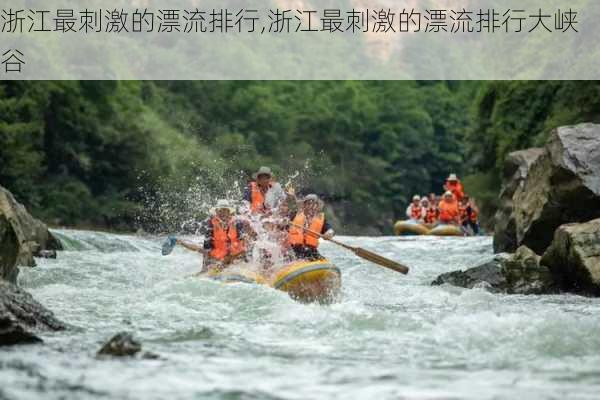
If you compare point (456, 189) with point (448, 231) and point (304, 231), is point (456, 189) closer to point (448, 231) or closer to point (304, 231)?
point (448, 231)

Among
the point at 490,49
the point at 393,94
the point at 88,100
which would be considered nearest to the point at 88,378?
the point at 490,49

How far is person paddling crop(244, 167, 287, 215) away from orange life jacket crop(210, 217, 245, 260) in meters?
1.04

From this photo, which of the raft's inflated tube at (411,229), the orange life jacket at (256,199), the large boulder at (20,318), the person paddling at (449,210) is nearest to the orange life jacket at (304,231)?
the orange life jacket at (256,199)

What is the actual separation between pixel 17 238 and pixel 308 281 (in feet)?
10.2

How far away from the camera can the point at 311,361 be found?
7512 millimetres

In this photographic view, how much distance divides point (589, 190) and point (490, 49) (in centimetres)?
2041

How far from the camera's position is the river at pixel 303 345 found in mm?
6547

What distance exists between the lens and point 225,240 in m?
12.5

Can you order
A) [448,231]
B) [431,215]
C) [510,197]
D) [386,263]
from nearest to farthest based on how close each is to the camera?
[386,263], [510,197], [448,231], [431,215]

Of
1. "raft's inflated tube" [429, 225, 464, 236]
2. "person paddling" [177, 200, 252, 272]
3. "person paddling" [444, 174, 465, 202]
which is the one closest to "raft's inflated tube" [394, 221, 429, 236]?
"raft's inflated tube" [429, 225, 464, 236]

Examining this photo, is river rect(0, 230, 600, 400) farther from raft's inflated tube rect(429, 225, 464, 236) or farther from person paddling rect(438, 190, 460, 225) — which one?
person paddling rect(438, 190, 460, 225)

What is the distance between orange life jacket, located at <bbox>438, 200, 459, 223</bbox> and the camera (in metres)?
27.2

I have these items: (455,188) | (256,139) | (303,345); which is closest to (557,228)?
(303,345)

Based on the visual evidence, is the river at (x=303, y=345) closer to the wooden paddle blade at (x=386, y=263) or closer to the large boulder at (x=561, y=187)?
the wooden paddle blade at (x=386, y=263)
